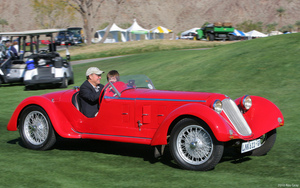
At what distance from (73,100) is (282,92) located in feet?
25.5

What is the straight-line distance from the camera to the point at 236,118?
5.84 meters

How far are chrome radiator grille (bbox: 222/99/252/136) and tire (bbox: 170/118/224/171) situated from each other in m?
0.49

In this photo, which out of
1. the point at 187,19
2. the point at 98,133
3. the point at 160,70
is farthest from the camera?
the point at 187,19

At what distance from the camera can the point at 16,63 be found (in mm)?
18062

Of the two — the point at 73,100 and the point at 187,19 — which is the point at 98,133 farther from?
the point at 187,19

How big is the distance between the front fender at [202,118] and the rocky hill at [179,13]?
98.7 metres

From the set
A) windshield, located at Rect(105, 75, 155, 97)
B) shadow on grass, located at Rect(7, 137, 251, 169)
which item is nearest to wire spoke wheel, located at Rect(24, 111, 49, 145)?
shadow on grass, located at Rect(7, 137, 251, 169)

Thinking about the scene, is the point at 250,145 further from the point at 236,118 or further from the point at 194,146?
the point at 194,146

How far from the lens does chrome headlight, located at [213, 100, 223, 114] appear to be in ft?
18.5

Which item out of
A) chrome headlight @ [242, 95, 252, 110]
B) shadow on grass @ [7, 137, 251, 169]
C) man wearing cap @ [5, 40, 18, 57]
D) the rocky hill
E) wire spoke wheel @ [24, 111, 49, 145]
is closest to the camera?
→ shadow on grass @ [7, 137, 251, 169]

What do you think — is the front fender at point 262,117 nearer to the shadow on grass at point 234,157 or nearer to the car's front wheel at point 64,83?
the shadow on grass at point 234,157

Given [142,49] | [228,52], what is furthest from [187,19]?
[228,52]

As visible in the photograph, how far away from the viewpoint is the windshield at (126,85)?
21.3 ft

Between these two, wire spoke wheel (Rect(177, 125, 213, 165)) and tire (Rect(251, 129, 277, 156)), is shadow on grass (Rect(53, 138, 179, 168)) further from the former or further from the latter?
tire (Rect(251, 129, 277, 156))
